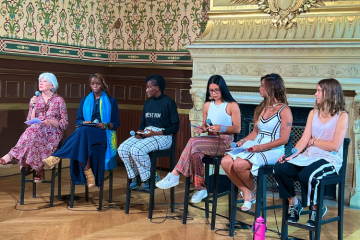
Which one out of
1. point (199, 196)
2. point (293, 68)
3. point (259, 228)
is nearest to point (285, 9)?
point (293, 68)

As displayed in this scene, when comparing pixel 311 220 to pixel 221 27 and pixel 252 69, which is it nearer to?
pixel 252 69

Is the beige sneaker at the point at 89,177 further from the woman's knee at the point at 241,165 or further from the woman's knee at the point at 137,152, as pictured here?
the woman's knee at the point at 241,165

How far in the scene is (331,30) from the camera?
512 centimetres

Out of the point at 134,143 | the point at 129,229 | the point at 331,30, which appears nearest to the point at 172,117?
the point at 134,143

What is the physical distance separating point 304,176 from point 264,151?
1.62ft

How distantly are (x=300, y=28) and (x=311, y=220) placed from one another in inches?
96.2

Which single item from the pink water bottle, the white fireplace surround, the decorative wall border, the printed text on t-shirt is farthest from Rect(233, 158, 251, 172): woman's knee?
the decorative wall border

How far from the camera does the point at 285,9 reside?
5.34 metres

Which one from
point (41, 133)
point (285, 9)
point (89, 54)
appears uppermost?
point (285, 9)

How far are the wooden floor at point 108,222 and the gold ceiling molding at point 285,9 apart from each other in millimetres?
1893

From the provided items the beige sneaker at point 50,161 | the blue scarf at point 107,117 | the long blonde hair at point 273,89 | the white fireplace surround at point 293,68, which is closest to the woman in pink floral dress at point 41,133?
the beige sneaker at point 50,161

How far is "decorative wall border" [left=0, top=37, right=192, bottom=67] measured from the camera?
19.5 ft

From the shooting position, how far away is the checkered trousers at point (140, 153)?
4.47 m

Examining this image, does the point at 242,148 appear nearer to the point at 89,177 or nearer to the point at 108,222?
the point at 108,222
